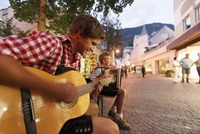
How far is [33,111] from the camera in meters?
1.37

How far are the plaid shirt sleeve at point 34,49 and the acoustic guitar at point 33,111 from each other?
7 centimetres

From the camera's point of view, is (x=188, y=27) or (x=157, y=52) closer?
(x=188, y=27)

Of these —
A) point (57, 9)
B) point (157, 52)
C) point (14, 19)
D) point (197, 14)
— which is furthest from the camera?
point (157, 52)

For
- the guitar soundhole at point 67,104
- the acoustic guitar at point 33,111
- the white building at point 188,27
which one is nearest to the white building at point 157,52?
the white building at point 188,27

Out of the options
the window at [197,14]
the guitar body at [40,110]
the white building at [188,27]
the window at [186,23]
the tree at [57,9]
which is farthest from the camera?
the window at [186,23]

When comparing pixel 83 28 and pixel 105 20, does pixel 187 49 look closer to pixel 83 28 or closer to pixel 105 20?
pixel 105 20

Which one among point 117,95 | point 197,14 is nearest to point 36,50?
point 117,95

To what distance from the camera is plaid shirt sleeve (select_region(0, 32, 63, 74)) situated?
127 cm

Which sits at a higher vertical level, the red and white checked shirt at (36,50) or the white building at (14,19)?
the white building at (14,19)

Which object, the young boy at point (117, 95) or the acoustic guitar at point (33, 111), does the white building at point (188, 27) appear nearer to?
the young boy at point (117, 95)

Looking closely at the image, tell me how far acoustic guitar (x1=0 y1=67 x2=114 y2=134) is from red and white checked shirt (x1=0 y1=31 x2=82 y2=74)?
7 cm

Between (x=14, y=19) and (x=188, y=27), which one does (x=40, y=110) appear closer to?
(x=14, y=19)

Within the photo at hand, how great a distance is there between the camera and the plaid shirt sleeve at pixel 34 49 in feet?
4.16

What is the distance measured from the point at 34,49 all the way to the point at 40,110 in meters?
0.41
